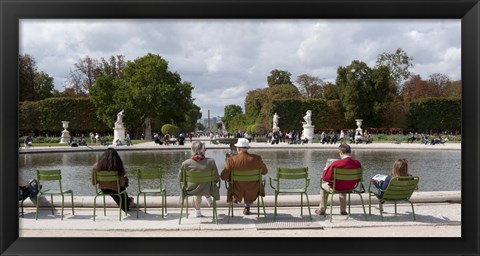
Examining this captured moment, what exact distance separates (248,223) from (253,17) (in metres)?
2.65

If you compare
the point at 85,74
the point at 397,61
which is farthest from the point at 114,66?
the point at 397,61

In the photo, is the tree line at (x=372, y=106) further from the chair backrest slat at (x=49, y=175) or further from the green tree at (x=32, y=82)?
the chair backrest slat at (x=49, y=175)

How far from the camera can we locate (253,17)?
14.9ft

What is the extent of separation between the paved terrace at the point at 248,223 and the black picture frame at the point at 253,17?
0.49 m

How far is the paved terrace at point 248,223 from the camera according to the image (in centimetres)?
514

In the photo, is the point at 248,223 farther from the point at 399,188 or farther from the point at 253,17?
the point at 253,17

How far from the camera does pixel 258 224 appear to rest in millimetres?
5500

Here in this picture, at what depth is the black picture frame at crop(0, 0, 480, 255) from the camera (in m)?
4.48

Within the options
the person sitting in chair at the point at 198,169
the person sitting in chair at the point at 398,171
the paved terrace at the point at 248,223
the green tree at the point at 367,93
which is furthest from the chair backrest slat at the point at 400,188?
the green tree at the point at 367,93

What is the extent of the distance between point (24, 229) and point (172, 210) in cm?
201

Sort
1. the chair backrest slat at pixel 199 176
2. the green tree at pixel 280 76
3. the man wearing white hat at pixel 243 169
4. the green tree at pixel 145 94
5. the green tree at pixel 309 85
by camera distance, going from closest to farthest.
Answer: the chair backrest slat at pixel 199 176 < the man wearing white hat at pixel 243 169 < the green tree at pixel 145 94 < the green tree at pixel 309 85 < the green tree at pixel 280 76

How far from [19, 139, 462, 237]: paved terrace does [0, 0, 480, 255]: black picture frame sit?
486mm

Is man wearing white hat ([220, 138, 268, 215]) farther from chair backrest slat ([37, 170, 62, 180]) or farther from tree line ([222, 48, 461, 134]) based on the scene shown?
tree line ([222, 48, 461, 134])
